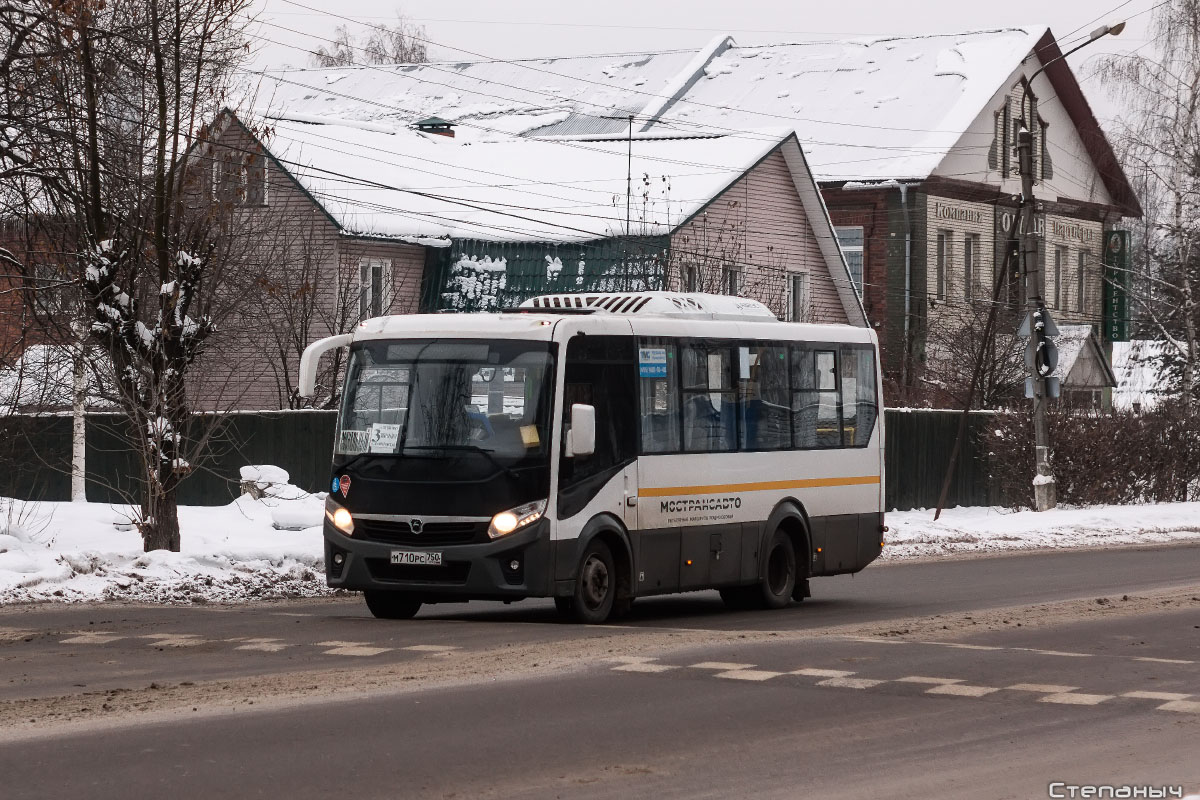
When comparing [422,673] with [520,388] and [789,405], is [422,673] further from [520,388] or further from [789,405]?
[789,405]

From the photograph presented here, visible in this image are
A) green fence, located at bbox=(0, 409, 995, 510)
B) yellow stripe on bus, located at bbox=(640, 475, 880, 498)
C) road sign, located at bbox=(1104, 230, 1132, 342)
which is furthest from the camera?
road sign, located at bbox=(1104, 230, 1132, 342)

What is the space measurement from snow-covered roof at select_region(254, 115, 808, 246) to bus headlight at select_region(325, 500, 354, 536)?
23.3 meters

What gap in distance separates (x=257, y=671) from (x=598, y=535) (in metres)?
4.29

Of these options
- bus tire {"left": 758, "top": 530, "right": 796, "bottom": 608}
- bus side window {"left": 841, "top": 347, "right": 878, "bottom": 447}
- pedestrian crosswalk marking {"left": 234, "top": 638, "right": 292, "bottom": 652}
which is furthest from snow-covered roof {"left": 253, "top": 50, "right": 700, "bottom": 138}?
pedestrian crosswalk marking {"left": 234, "top": 638, "right": 292, "bottom": 652}

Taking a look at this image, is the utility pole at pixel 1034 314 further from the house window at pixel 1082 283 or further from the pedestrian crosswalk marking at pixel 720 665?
the house window at pixel 1082 283

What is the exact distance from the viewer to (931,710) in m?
10.9

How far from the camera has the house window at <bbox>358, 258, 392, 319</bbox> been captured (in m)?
38.6

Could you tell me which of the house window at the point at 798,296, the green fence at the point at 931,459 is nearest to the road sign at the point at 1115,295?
the house window at the point at 798,296

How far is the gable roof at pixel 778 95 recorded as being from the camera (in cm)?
5369

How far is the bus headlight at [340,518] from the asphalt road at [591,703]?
29.3 inches

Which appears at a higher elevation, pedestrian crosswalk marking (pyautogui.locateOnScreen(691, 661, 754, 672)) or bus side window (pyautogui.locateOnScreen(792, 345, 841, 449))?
bus side window (pyautogui.locateOnScreen(792, 345, 841, 449))

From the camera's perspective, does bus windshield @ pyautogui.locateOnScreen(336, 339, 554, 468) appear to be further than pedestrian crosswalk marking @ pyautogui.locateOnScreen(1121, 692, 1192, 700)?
Yes

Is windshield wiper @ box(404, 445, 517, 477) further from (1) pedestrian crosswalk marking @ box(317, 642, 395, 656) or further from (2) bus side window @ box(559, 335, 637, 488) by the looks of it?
(1) pedestrian crosswalk marking @ box(317, 642, 395, 656)

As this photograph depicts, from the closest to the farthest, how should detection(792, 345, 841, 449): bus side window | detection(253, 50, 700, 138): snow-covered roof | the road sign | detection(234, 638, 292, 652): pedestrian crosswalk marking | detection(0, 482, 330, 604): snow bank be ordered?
detection(234, 638, 292, 652): pedestrian crosswalk marking, detection(0, 482, 330, 604): snow bank, detection(792, 345, 841, 449): bus side window, detection(253, 50, 700, 138): snow-covered roof, the road sign
